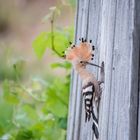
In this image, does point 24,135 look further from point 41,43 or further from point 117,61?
point 117,61

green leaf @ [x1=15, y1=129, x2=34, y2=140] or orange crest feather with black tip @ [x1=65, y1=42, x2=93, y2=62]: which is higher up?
orange crest feather with black tip @ [x1=65, y1=42, x2=93, y2=62]

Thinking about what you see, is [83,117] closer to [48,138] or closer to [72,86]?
[72,86]

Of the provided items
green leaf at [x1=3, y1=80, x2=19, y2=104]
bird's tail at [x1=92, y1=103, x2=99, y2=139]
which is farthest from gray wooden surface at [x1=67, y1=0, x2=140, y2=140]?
green leaf at [x1=3, y1=80, x2=19, y2=104]

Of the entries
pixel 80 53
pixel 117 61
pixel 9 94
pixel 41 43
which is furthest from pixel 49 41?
pixel 117 61

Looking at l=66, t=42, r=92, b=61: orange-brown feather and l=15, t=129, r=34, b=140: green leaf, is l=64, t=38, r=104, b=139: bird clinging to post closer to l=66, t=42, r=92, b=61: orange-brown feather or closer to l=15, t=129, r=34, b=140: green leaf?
l=66, t=42, r=92, b=61: orange-brown feather

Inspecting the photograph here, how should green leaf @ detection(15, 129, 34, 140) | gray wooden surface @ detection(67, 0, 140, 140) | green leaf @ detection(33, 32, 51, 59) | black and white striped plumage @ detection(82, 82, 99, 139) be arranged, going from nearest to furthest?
gray wooden surface @ detection(67, 0, 140, 140) < black and white striped plumage @ detection(82, 82, 99, 139) < green leaf @ detection(33, 32, 51, 59) < green leaf @ detection(15, 129, 34, 140)

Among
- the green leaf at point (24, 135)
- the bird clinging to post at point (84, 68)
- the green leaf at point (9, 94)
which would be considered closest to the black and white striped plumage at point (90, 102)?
the bird clinging to post at point (84, 68)

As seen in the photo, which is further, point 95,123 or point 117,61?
point 95,123

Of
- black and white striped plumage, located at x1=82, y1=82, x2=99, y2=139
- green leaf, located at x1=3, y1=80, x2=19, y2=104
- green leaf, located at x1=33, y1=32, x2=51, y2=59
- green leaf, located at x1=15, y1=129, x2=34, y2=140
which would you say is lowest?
green leaf, located at x1=15, y1=129, x2=34, y2=140

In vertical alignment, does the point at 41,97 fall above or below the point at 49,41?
below
